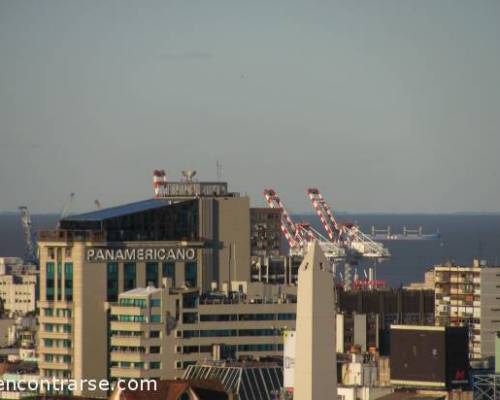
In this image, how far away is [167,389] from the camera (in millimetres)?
100312

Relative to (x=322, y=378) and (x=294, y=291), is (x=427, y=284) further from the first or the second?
(x=322, y=378)

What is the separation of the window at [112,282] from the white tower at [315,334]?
2151 inches

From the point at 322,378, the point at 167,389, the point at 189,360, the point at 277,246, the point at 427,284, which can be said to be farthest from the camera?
the point at 427,284

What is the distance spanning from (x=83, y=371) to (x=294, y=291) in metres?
12.0

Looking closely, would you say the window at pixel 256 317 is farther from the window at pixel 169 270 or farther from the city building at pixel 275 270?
the city building at pixel 275 270

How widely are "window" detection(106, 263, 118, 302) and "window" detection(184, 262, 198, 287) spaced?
14.7 feet

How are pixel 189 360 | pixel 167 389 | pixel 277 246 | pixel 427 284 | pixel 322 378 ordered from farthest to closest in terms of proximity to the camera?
1. pixel 427 284
2. pixel 277 246
3. pixel 189 360
4. pixel 167 389
5. pixel 322 378

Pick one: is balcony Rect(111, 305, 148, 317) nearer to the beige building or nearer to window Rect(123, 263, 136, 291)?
the beige building

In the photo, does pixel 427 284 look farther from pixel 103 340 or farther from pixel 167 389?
pixel 167 389

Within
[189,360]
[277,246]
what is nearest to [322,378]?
[189,360]

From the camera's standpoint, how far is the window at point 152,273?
141 meters

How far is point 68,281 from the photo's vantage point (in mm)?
140250

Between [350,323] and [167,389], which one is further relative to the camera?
[350,323]

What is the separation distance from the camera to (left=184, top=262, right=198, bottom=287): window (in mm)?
143250
